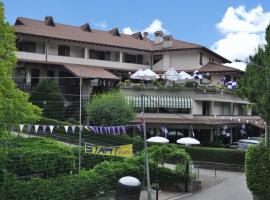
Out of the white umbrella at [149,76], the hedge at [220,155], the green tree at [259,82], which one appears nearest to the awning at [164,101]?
the white umbrella at [149,76]

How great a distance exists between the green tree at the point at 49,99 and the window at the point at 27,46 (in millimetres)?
6743

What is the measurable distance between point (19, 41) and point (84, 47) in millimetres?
8508

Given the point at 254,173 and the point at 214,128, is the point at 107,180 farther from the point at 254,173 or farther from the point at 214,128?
the point at 214,128

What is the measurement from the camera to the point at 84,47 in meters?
55.6

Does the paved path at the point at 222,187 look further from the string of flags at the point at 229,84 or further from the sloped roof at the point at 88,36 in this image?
the sloped roof at the point at 88,36

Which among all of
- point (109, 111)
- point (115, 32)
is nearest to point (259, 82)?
point (109, 111)

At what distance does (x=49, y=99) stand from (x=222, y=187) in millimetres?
20235

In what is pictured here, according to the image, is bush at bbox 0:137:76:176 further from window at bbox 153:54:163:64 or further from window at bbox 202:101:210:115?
window at bbox 153:54:163:64

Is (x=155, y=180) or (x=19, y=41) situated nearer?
(x=155, y=180)

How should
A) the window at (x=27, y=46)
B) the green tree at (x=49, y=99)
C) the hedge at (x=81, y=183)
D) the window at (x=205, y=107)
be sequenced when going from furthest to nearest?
the window at (x=205, y=107) < the window at (x=27, y=46) < the green tree at (x=49, y=99) < the hedge at (x=81, y=183)

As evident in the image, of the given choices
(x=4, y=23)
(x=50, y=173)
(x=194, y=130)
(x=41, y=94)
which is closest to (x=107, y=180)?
(x=50, y=173)

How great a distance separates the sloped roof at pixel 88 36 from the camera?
51.7 metres

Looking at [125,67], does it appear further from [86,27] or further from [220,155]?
[220,155]

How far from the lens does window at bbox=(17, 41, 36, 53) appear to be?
5106cm
